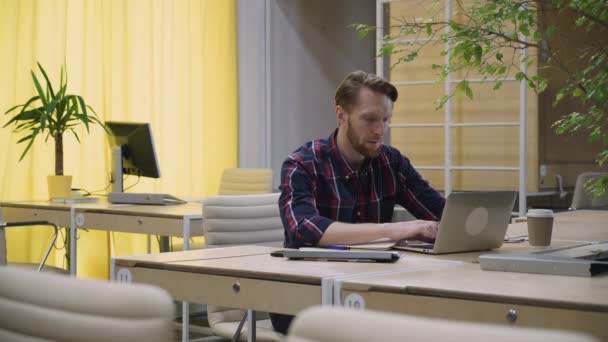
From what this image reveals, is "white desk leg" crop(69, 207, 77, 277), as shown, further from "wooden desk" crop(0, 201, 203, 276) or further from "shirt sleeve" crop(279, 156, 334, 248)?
"shirt sleeve" crop(279, 156, 334, 248)

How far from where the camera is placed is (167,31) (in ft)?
21.6

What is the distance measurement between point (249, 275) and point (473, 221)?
70cm

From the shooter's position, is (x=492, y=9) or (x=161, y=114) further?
(x=161, y=114)

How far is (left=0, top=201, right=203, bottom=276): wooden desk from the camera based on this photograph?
428 cm

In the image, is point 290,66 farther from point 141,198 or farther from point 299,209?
point 299,209

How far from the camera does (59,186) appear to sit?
17.1 feet

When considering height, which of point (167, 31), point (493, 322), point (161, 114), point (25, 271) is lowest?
point (493, 322)

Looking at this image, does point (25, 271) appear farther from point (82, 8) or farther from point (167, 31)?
point (167, 31)

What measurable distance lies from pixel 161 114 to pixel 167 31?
0.63 meters

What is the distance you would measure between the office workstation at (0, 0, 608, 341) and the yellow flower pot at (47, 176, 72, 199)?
0.01 metres

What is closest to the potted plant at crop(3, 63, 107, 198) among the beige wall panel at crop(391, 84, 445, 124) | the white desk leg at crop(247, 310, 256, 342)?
the beige wall panel at crop(391, 84, 445, 124)

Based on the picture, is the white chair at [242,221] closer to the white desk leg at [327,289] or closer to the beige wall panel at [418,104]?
the white desk leg at [327,289]

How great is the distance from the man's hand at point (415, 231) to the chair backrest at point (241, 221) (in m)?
1.10

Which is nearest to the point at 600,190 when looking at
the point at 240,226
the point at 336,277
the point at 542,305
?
the point at 542,305
